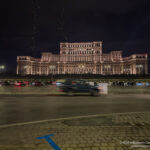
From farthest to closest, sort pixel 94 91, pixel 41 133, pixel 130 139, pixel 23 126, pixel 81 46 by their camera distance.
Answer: pixel 81 46 → pixel 94 91 → pixel 23 126 → pixel 41 133 → pixel 130 139

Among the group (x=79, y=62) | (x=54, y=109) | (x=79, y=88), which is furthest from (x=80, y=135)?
(x=79, y=62)

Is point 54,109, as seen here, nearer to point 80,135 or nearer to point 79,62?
point 80,135

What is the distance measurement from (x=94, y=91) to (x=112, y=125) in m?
11.8

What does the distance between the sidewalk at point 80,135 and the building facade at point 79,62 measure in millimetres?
134135

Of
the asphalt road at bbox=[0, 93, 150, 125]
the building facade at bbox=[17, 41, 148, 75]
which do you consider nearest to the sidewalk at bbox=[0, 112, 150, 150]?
the asphalt road at bbox=[0, 93, 150, 125]

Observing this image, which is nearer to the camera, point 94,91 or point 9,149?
point 9,149

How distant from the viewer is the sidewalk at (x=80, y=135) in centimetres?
357

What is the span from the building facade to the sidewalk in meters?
134

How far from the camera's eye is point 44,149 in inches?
135

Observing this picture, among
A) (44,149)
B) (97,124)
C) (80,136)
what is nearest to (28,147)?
(44,149)

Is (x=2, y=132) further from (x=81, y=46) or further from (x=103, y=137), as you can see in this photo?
(x=81, y=46)

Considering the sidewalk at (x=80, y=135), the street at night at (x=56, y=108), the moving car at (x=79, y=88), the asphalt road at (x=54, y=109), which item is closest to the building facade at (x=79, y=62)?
the moving car at (x=79, y=88)

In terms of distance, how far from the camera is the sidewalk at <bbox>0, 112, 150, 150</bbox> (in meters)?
3.57

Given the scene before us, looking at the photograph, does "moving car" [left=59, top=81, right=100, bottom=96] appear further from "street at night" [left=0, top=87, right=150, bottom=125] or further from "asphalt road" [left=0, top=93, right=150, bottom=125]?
"asphalt road" [left=0, top=93, right=150, bottom=125]
